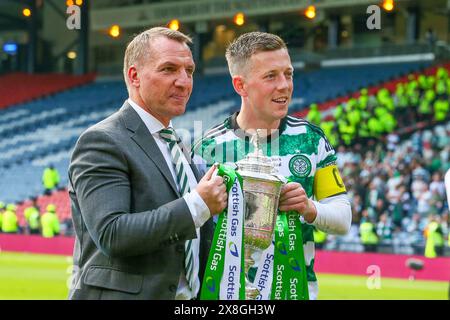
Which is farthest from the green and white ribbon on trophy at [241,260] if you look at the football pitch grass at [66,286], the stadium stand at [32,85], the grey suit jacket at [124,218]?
the stadium stand at [32,85]

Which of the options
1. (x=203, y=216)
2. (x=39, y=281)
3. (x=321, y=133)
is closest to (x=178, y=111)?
(x=203, y=216)

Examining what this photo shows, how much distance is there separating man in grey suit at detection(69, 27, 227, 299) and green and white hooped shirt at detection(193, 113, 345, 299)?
0.56 meters

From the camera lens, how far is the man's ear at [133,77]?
2.75 meters

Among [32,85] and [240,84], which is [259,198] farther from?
[32,85]

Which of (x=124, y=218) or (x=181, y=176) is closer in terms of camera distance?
(x=124, y=218)

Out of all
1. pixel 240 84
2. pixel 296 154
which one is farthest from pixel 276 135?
pixel 240 84

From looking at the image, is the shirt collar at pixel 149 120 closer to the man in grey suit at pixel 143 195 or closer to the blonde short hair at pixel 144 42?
the man in grey suit at pixel 143 195

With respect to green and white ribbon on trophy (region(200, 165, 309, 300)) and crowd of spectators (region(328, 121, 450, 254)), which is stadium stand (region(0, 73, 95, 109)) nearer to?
crowd of spectators (region(328, 121, 450, 254))

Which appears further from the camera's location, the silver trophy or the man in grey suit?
the silver trophy

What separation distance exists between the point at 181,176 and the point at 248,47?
0.81 meters

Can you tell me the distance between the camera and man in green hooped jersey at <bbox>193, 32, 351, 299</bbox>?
3258 mm

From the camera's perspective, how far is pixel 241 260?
9.05 feet

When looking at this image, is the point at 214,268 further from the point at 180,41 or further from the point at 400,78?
the point at 400,78

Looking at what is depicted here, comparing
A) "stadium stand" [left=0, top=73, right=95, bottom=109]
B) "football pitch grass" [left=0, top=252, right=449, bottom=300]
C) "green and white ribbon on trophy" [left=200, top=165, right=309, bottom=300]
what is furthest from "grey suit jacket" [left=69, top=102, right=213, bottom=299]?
"stadium stand" [left=0, top=73, right=95, bottom=109]
